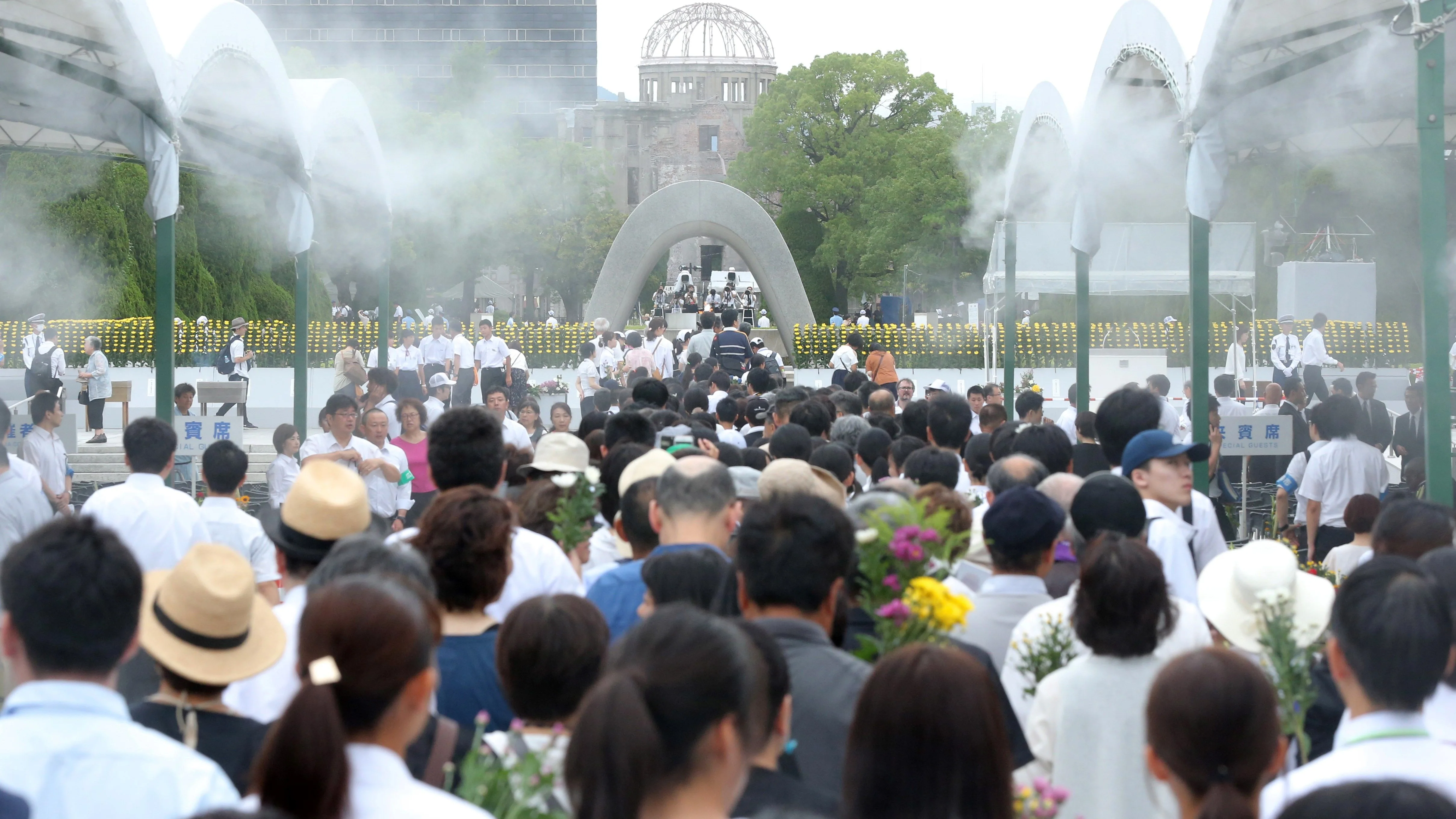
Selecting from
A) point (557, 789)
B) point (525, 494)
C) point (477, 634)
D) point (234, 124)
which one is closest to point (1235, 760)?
point (557, 789)

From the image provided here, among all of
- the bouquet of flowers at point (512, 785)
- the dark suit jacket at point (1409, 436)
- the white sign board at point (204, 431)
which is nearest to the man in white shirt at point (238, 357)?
the white sign board at point (204, 431)

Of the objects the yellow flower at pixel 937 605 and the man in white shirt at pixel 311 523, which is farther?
the man in white shirt at pixel 311 523

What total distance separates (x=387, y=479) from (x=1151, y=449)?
186 inches

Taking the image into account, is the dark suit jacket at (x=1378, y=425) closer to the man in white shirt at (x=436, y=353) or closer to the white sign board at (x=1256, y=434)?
the white sign board at (x=1256, y=434)

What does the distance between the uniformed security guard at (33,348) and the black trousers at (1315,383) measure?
16193 millimetres

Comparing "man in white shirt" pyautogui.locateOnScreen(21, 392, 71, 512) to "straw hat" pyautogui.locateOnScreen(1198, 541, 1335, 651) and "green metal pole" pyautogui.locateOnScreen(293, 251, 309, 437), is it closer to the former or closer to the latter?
"green metal pole" pyautogui.locateOnScreen(293, 251, 309, 437)

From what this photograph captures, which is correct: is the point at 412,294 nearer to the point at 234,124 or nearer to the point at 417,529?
the point at 234,124

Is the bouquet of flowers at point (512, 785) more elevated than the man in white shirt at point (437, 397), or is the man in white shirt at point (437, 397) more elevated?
the man in white shirt at point (437, 397)

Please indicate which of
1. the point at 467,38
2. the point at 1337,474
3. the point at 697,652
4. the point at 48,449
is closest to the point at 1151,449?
the point at 697,652

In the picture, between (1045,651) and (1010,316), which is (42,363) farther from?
(1045,651)

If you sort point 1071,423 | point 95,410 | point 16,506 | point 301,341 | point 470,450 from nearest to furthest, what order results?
1. point 470,450
2. point 16,506
3. point 1071,423
4. point 301,341
5. point 95,410

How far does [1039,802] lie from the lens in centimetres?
246

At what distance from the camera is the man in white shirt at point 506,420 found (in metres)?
8.99

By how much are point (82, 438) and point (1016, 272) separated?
13.2 m
